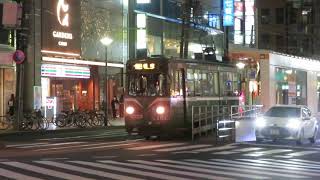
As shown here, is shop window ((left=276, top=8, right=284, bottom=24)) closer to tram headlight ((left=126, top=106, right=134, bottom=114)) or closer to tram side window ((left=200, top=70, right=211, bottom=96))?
tram side window ((left=200, top=70, right=211, bottom=96))

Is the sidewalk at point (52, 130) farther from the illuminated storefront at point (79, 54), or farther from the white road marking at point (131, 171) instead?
the white road marking at point (131, 171)

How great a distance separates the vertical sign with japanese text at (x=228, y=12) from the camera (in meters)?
61.4

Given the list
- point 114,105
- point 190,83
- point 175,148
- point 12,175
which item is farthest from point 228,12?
point 12,175

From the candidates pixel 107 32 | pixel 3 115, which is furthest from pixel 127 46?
pixel 3 115

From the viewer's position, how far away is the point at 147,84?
27.0 m

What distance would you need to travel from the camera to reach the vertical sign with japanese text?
61438 mm

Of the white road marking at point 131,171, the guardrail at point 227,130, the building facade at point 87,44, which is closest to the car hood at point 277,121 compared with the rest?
the guardrail at point 227,130

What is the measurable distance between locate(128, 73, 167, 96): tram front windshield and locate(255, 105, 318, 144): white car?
4.24m

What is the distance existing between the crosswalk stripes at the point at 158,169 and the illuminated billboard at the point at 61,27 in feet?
72.8

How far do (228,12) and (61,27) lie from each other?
25.4 metres

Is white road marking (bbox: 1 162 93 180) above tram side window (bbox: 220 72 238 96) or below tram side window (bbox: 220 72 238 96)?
below

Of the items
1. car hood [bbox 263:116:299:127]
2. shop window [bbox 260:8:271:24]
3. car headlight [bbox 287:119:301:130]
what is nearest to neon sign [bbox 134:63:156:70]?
car hood [bbox 263:116:299:127]

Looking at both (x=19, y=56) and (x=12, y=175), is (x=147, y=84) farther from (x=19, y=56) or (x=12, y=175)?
(x=12, y=175)

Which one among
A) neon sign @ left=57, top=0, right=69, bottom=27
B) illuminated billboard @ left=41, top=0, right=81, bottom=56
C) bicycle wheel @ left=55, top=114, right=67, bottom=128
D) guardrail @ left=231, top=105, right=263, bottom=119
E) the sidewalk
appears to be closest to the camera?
the sidewalk
